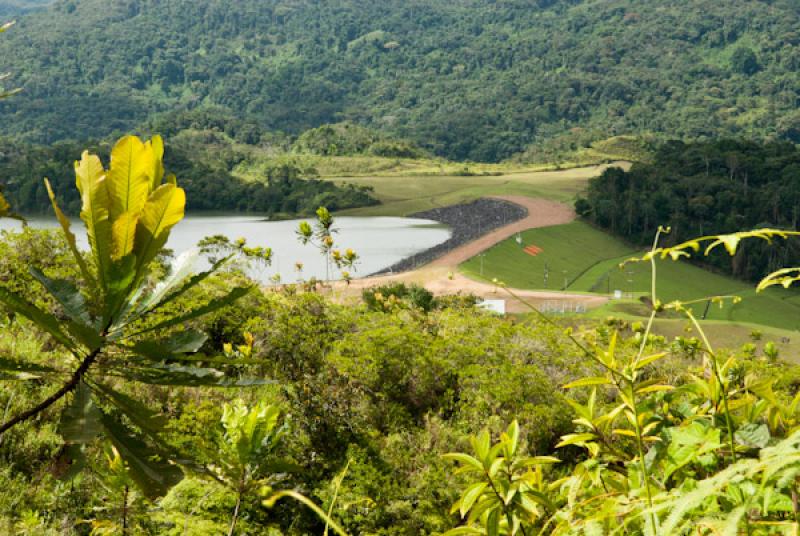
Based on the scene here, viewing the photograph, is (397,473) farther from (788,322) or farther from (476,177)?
(476,177)

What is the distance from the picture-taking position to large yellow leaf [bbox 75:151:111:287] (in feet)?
3.26

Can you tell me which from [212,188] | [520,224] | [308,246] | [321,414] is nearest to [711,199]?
[520,224]

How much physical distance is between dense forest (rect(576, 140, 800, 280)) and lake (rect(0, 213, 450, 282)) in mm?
15034

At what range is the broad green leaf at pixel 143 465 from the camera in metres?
1.08

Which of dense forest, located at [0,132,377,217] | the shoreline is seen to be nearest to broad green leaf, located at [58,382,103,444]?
the shoreline

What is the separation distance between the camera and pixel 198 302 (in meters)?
8.49

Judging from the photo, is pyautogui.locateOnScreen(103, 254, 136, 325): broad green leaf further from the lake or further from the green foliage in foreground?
the lake

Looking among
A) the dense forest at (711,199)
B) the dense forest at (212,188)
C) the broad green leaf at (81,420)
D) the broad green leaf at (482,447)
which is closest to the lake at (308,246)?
the dense forest at (212,188)

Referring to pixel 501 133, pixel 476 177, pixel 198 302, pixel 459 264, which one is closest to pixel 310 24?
pixel 501 133

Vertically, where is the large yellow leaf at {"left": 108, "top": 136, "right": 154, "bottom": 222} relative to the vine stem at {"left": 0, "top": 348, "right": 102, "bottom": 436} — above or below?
above

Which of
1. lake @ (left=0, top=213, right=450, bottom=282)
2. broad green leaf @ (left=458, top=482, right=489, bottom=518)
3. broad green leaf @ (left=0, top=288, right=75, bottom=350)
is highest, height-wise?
broad green leaf @ (left=0, top=288, right=75, bottom=350)

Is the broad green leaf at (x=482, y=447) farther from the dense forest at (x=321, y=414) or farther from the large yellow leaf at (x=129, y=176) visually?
the large yellow leaf at (x=129, y=176)

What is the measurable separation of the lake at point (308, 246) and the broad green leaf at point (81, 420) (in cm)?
2814

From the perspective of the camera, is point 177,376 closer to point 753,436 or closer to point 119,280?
point 119,280
